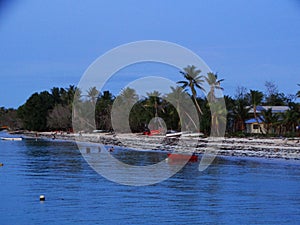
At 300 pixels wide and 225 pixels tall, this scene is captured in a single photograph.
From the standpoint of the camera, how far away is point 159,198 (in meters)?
22.1

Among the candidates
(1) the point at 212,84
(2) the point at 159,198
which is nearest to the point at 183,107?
(1) the point at 212,84

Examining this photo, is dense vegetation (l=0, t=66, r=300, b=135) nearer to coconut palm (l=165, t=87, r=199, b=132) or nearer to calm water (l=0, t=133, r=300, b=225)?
coconut palm (l=165, t=87, r=199, b=132)

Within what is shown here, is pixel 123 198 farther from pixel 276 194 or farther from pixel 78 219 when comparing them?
pixel 276 194

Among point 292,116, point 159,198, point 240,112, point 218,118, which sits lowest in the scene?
point 159,198

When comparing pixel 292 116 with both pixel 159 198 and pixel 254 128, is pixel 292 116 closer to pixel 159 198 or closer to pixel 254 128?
pixel 254 128

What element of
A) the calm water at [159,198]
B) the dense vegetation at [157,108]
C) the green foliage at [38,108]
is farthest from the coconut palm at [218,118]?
the green foliage at [38,108]

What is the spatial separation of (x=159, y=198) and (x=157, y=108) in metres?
55.8

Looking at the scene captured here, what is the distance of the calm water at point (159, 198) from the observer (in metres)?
18.2

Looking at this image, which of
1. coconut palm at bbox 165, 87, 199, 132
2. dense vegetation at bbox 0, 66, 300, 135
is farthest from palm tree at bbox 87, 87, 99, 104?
coconut palm at bbox 165, 87, 199, 132

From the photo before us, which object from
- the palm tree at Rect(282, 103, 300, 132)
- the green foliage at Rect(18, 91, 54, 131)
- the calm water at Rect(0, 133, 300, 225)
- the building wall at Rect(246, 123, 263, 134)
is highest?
the green foliage at Rect(18, 91, 54, 131)

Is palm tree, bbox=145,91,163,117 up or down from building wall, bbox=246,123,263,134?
up

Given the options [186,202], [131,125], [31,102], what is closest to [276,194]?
[186,202]

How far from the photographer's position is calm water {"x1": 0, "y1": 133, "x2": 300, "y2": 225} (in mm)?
18203

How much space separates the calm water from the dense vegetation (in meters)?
30.7
